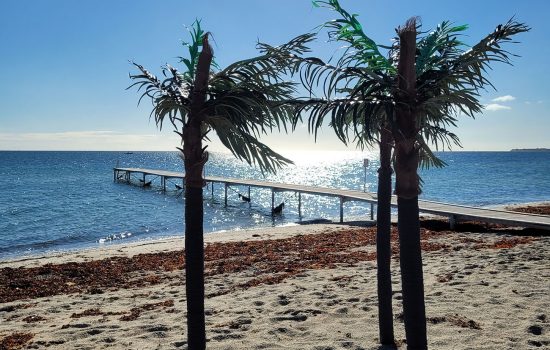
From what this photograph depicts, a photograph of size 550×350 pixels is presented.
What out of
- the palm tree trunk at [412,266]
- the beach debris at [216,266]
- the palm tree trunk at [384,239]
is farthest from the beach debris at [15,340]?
the palm tree trunk at [412,266]

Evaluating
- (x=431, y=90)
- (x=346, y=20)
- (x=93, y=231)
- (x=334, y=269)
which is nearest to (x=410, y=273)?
(x=431, y=90)

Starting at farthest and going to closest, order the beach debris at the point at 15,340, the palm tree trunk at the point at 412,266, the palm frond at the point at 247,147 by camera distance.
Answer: the beach debris at the point at 15,340 < the palm frond at the point at 247,147 < the palm tree trunk at the point at 412,266

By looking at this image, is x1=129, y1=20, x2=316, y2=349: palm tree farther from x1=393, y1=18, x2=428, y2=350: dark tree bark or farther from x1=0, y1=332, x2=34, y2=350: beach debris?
x1=0, y1=332, x2=34, y2=350: beach debris

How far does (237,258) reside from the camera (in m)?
14.7

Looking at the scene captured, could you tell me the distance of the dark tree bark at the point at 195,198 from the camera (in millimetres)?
4441

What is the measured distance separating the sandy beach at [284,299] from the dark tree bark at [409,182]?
219cm

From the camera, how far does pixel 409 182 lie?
4199 mm

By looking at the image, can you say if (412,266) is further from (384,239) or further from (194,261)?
(194,261)

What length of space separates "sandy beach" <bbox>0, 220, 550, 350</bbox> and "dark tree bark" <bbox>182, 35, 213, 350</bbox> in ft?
6.54

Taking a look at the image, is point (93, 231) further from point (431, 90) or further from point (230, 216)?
point (431, 90)

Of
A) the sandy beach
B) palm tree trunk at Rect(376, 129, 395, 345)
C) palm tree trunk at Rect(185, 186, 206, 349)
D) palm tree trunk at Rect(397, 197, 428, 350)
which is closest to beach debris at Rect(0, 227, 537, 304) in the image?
the sandy beach

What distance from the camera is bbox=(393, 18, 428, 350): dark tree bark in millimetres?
4156

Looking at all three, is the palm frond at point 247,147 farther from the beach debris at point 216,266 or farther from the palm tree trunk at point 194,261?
the beach debris at point 216,266

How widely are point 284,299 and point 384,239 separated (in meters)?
3.33
